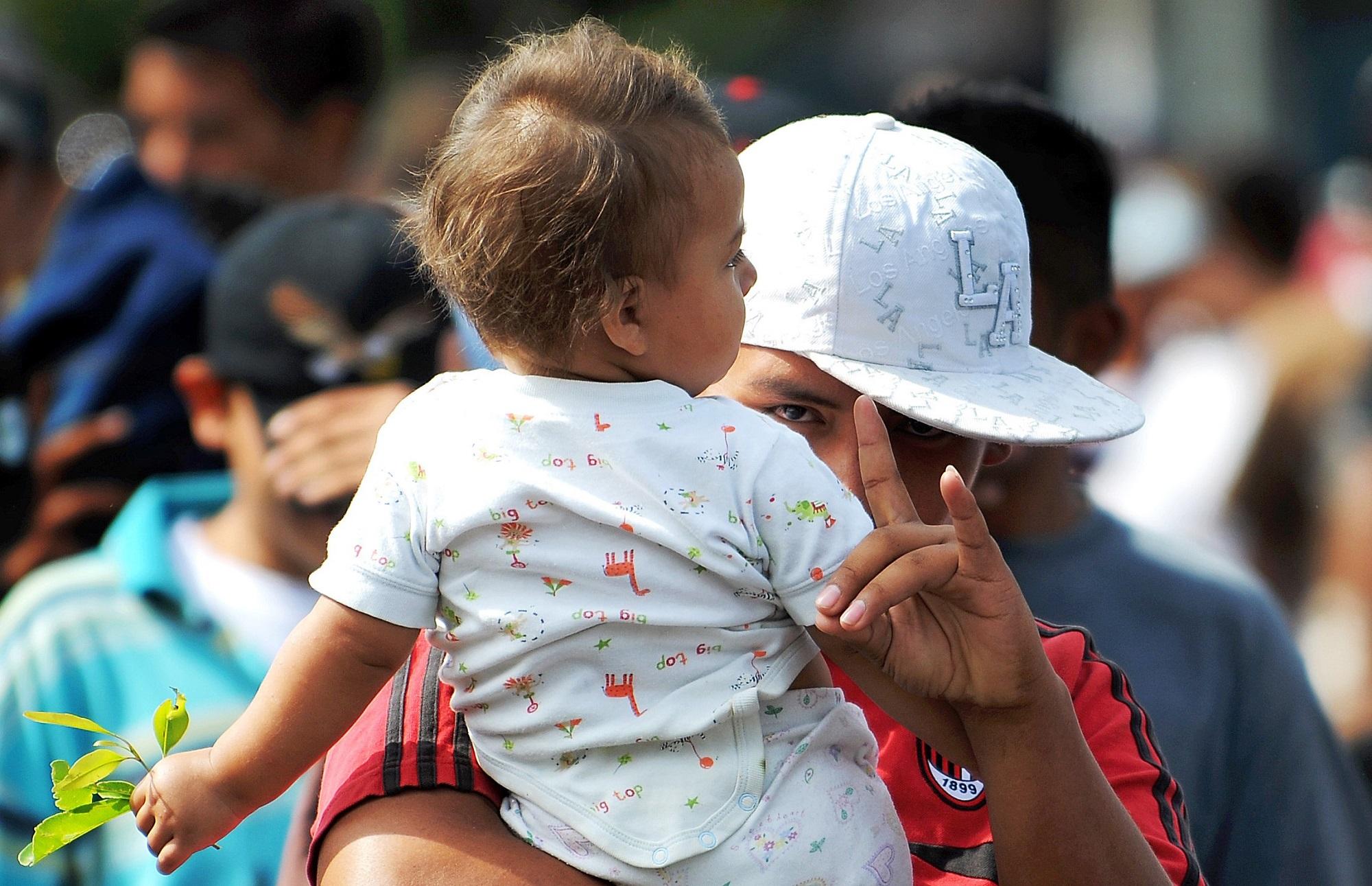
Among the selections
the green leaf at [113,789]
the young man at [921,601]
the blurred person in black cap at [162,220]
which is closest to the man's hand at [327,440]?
the blurred person in black cap at [162,220]

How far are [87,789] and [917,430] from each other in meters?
1.06

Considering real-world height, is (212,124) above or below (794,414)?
below

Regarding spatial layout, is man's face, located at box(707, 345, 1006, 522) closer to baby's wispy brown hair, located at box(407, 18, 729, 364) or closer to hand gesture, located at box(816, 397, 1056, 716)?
hand gesture, located at box(816, 397, 1056, 716)

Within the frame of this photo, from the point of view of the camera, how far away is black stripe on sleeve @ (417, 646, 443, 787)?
1.68m

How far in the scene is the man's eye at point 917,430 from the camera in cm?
203

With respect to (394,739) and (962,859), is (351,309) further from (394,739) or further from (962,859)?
(962,859)

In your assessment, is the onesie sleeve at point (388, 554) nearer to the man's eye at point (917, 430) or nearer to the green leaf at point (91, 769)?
the green leaf at point (91, 769)

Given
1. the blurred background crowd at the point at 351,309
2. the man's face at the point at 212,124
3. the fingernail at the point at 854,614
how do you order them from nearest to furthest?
the fingernail at the point at 854,614, the blurred background crowd at the point at 351,309, the man's face at the point at 212,124

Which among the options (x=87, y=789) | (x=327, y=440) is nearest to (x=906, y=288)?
(x=87, y=789)

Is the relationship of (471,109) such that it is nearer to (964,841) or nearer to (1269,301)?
(964,841)

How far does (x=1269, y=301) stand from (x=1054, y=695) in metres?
6.23

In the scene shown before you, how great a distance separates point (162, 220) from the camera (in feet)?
16.3

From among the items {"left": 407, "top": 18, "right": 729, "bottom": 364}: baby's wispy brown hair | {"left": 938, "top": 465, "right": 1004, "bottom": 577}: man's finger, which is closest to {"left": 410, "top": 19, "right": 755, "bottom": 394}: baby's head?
{"left": 407, "top": 18, "right": 729, "bottom": 364}: baby's wispy brown hair

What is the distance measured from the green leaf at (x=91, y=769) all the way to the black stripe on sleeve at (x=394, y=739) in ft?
0.89
